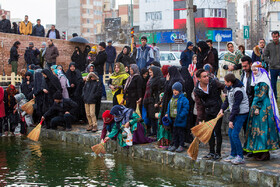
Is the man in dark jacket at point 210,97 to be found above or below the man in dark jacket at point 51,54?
below

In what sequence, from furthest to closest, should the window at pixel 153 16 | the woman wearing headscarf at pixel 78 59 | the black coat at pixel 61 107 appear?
1. the window at pixel 153 16
2. the woman wearing headscarf at pixel 78 59
3. the black coat at pixel 61 107

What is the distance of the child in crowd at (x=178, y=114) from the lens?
9672 millimetres

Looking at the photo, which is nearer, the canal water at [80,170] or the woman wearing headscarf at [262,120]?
the canal water at [80,170]

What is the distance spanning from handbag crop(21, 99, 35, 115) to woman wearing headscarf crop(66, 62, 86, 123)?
1184mm

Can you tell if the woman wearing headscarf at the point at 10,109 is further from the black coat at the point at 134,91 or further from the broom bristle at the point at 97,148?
the broom bristle at the point at 97,148

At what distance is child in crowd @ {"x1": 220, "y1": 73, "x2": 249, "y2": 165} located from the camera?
323 inches

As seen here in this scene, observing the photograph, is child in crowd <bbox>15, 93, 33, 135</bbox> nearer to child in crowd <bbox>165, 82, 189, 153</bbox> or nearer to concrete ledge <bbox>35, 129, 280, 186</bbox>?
concrete ledge <bbox>35, 129, 280, 186</bbox>

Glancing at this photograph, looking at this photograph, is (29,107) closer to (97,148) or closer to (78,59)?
(97,148)

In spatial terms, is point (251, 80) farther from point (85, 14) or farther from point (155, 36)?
point (85, 14)

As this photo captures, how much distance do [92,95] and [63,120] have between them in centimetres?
137

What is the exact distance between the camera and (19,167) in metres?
9.57

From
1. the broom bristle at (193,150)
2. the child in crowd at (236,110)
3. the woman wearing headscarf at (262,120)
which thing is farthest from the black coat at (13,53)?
the woman wearing headscarf at (262,120)

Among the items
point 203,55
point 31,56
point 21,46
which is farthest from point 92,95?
point 21,46

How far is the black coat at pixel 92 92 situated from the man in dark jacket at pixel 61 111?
774 millimetres
